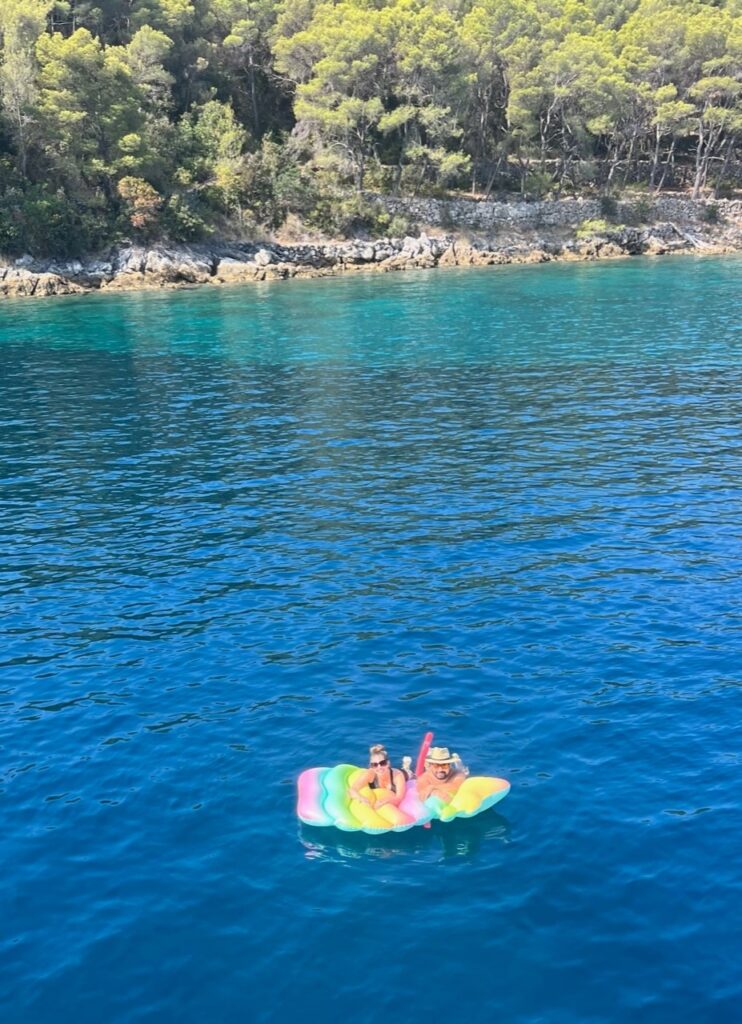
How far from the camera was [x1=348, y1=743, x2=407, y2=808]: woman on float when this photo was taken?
11344 mm

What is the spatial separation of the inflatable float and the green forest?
65.7m

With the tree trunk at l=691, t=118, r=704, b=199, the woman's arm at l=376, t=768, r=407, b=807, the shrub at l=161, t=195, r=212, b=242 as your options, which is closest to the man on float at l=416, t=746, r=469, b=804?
the woman's arm at l=376, t=768, r=407, b=807

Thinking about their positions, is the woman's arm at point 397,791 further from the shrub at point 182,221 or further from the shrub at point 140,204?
the shrub at point 182,221

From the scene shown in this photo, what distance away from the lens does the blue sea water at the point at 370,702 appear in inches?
363

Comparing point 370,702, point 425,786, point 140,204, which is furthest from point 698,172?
point 425,786

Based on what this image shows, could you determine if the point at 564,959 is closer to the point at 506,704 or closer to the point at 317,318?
the point at 506,704

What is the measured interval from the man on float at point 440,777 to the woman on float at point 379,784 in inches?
11.1

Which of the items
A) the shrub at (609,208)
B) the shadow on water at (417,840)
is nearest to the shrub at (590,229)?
the shrub at (609,208)

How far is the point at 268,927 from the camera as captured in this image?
9.67 m

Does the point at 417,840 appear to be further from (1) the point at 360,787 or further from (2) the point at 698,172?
(2) the point at 698,172

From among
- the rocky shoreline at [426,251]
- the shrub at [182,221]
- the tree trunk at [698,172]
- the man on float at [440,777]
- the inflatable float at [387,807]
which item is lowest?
the inflatable float at [387,807]

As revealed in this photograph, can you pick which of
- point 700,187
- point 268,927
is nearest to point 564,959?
point 268,927

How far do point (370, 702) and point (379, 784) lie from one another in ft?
8.02

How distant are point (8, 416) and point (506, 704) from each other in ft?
80.9
